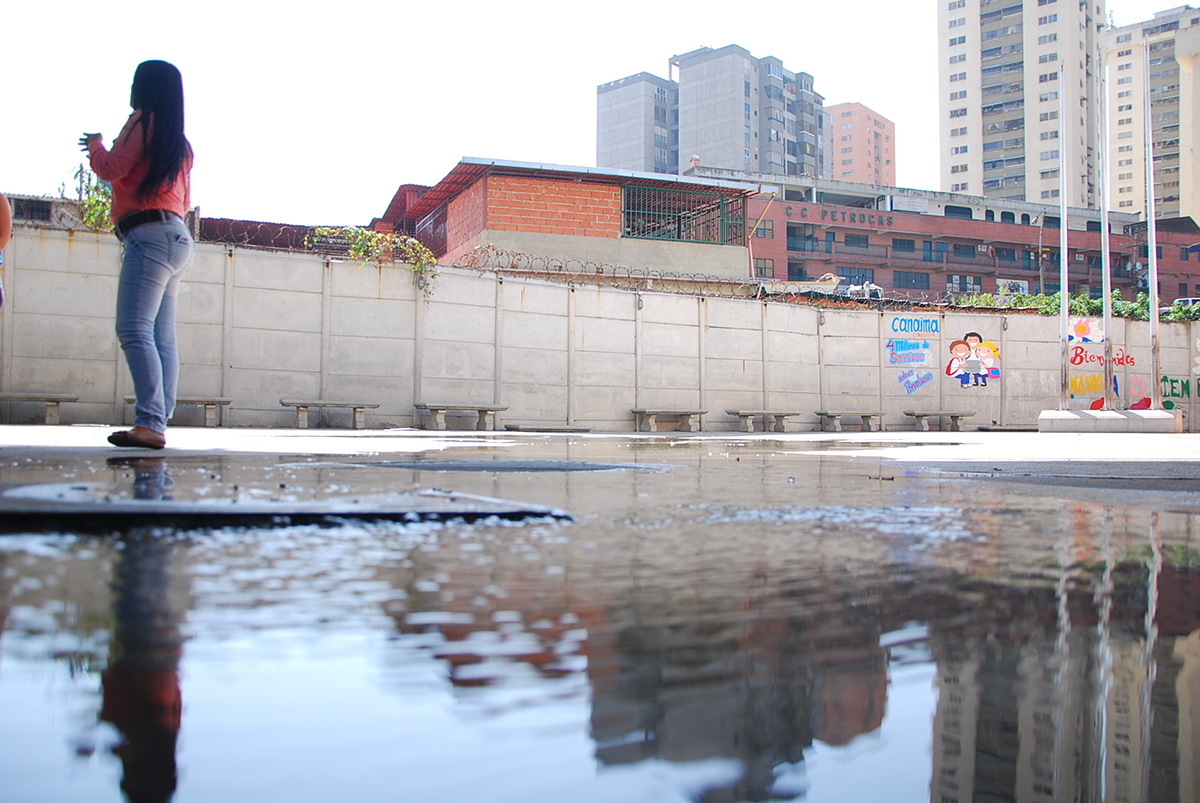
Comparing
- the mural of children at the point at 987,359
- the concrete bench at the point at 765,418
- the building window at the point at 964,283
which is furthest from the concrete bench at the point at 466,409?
the building window at the point at 964,283

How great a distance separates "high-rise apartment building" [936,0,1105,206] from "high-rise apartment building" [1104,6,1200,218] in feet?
15.6

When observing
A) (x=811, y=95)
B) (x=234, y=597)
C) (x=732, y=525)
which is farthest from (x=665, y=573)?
(x=811, y=95)

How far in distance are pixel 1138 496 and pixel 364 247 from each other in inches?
530

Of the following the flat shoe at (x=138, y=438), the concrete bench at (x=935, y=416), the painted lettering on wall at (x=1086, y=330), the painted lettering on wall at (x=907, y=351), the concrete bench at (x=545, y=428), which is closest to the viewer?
the flat shoe at (x=138, y=438)

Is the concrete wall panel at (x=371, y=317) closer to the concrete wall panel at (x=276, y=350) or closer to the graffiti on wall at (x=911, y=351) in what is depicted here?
the concrete wall panel at (x=276, y=350)

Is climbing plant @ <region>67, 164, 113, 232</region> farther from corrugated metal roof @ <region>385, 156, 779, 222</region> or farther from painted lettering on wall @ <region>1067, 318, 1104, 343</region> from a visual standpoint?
painted lettering on wall @ <region>1067, 318, 1104, 343</region>

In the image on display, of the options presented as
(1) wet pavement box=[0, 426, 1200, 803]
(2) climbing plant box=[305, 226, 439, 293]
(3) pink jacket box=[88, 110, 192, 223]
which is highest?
(2) climbing plant box=[305, 226, 439, 293]

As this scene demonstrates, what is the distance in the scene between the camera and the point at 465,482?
2709 millimetres

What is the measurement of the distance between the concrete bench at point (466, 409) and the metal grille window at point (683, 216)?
11.5 m

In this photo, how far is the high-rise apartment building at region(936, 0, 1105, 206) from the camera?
94.4m

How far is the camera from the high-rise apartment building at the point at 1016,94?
94375 millimetres

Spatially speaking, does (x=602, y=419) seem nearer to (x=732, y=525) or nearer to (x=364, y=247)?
(x=364, y=247)

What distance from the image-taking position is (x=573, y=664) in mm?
646

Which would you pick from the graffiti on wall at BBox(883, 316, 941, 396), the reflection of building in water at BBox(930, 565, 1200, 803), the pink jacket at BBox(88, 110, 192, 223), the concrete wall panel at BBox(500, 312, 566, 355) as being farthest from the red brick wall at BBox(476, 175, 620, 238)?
the reflection of building in water at BBox(930, 565, 1200, 803)
